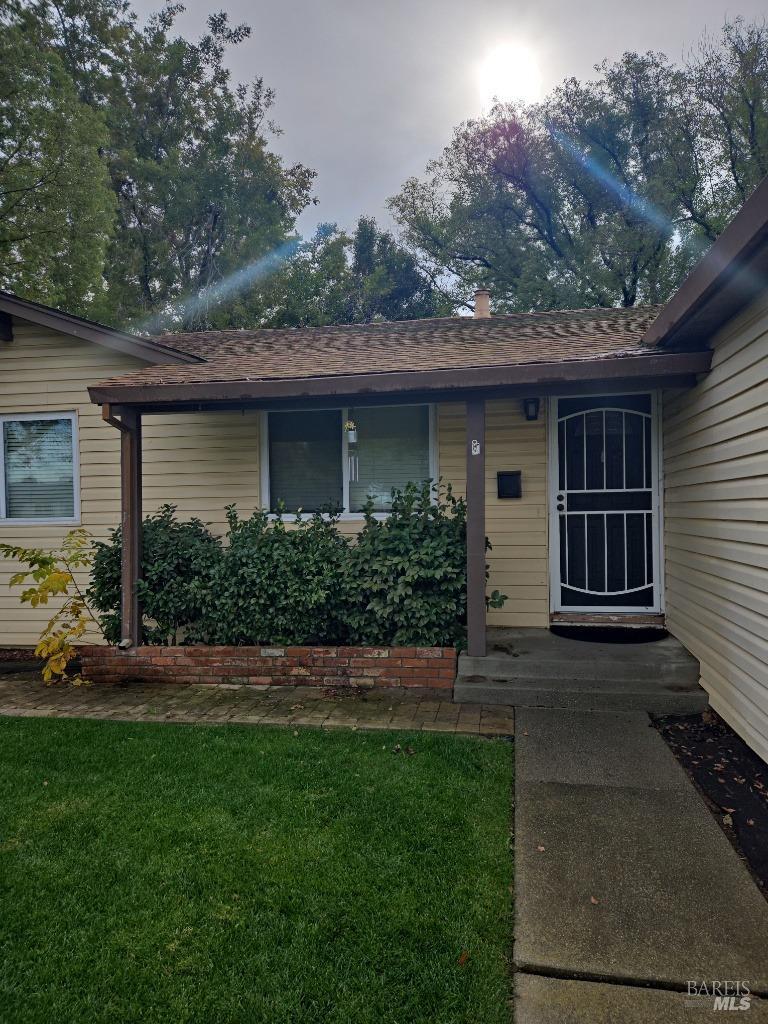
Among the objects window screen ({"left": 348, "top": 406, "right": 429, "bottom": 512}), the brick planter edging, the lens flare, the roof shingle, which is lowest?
the brick planter edging

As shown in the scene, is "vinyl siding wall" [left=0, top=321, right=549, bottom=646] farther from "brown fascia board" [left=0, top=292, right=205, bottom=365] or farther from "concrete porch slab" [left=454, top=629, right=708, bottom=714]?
"concrete porch slab" [left=454, top=629, right=708, bottom=714]

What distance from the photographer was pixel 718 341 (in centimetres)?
413

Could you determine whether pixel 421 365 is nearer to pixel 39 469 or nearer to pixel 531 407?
pixel 531 407

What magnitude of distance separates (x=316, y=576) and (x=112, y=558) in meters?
2.03

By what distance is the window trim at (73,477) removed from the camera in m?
6.77

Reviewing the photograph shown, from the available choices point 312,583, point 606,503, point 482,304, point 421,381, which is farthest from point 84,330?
point 606,503

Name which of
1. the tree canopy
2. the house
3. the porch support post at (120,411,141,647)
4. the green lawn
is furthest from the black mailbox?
the tree canopy

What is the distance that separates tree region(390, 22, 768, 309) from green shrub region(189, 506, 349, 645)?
14.9 meters

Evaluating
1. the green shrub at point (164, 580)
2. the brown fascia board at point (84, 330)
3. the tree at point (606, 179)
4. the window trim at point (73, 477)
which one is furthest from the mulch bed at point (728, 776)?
the tree at point (606, 179)

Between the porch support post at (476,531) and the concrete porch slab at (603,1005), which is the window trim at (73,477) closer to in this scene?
the porch support post at (476,531)

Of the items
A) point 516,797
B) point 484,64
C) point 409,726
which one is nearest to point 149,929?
point 516,797

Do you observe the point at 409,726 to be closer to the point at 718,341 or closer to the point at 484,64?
the point at 718,341

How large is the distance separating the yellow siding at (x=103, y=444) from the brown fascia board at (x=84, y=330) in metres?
0.29

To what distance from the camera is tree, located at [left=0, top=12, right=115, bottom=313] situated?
43.7ft
